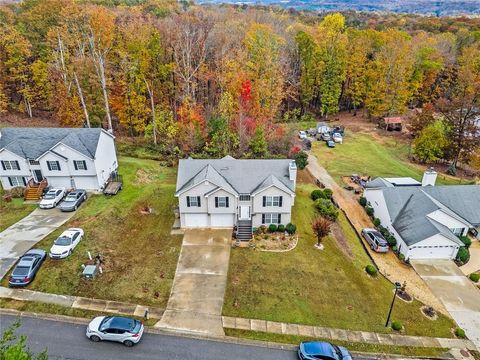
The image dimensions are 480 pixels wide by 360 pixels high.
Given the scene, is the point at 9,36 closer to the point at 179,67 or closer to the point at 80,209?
the point at 179,67

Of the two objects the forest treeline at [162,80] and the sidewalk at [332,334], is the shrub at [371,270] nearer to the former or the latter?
the sidewalk at [332,334]

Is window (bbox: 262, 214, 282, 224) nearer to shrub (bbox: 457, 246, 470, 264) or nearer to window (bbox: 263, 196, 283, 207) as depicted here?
window (bbox: 263, 196, 283, 207)

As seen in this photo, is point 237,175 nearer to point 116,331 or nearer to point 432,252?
point 116,331

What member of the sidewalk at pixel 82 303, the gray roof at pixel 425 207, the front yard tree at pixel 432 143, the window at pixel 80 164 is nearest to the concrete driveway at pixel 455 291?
the gray roof at pixel 425 207

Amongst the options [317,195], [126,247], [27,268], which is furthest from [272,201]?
[27,268]

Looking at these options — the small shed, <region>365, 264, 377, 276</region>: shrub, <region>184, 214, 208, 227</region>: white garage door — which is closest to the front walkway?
<region>365, 264, 377, 276</region>: shrub

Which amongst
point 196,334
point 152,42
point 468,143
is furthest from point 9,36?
point 468,143
